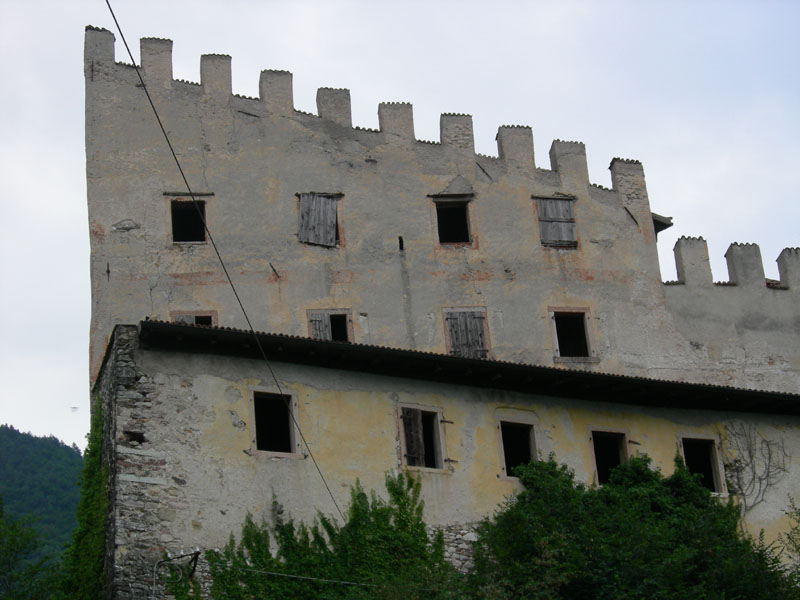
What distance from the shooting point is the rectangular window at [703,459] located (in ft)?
89.9

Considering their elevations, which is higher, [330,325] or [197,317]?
[197,317]

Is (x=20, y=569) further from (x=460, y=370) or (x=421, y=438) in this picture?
(x=460, y=370)

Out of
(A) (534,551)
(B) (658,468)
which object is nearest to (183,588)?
(A) (534,551)

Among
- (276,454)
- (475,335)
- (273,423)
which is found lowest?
(276,454)

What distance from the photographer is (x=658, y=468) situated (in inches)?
1047

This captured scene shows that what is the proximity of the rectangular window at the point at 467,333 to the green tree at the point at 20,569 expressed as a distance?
10.9 metres

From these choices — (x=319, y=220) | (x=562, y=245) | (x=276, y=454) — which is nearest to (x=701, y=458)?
(x=562, y=245)

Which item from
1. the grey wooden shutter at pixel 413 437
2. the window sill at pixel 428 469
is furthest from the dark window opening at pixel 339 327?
the window sill at pixel 428 469

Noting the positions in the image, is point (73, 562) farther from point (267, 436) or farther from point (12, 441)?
point (12, 441)

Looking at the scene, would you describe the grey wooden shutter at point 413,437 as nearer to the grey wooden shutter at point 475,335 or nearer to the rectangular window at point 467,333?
the rectangular window at point 467,333

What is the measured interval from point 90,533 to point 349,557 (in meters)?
4.53

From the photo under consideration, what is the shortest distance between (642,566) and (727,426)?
624cm

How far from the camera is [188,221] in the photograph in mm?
32562

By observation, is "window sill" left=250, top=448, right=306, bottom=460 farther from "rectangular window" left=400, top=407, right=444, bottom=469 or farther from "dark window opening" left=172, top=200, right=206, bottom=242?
"dark window opening" left=172, top=200, right=206, bottom=242
